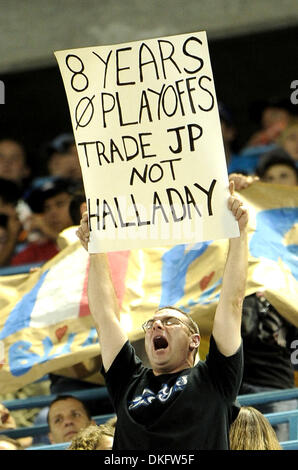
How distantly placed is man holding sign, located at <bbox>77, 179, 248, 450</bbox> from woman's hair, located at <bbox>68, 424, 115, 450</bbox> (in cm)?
58

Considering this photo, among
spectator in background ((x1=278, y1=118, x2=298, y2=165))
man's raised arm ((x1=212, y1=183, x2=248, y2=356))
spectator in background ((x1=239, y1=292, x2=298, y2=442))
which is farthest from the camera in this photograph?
spectator in background ((x1=278, y1=118, x2=298, y2=165))

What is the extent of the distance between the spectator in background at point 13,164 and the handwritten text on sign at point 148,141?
4350 millimetres

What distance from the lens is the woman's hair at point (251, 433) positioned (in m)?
4.12

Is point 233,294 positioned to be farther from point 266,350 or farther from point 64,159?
point 64,159

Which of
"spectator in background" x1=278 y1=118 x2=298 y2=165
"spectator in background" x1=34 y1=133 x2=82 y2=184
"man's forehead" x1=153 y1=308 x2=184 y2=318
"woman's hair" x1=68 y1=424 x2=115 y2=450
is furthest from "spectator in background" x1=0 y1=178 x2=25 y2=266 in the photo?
"man's forehead" x1=153 y1=308 x2=184 y2=318

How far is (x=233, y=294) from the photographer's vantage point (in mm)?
3895

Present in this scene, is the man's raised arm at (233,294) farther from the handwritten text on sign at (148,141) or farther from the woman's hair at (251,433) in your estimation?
the woman's hair at (251,433)

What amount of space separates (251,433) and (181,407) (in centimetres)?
52

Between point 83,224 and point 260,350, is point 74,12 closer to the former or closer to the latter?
point 260,350

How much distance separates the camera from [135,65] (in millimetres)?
4270

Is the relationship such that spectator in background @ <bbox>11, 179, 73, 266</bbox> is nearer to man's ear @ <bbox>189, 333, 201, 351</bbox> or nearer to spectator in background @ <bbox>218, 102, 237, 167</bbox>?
spectator in background @ <bbox>218, 102, 237, 167</bbox>

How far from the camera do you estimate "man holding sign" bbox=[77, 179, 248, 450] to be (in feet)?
12.1

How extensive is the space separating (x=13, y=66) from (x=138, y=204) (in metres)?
6.00

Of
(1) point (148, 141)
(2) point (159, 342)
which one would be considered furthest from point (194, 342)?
(1) point (148, 141)
